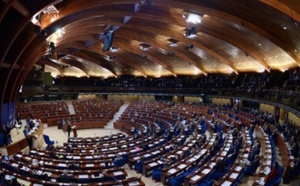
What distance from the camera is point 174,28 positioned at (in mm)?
29391

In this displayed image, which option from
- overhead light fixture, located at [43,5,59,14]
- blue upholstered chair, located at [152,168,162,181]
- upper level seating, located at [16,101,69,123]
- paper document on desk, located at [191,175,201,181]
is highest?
overhead light fixture, located at [43,5,59,14]

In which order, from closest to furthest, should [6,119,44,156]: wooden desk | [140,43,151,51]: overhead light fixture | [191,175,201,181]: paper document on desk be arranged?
[191,175,201,181]: paper document on desk → [6,119,44,156]: wooden desk → [140,43,151,51]: overhead light fixture

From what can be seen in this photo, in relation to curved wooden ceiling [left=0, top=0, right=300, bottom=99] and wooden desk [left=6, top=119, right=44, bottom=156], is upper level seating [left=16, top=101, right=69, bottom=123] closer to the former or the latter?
curved wooden ceiling [left=0, top=0, right=300, bottom=99]

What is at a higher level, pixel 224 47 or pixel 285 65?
pixel 224 47

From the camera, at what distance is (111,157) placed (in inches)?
595

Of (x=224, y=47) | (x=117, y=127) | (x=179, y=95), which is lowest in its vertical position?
(x=117, y=127)

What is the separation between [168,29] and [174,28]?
77cm

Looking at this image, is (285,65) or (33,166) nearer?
(33,166)

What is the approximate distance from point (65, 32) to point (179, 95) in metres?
28.0

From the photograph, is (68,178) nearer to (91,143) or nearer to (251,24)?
(91,143)

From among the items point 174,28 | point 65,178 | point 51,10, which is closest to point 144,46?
point 174,28

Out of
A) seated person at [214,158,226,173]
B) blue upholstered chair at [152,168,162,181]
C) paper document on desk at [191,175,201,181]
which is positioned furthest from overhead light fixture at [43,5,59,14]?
seated person at [214,158,226,173]

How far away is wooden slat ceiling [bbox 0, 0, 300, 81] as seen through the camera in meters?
15.7

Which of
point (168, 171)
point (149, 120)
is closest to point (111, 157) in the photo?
point (168, 171)
